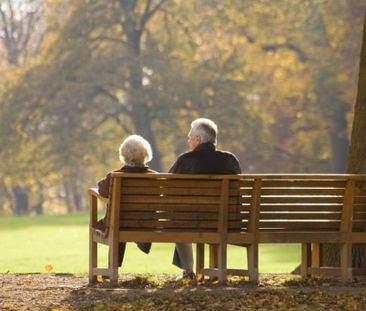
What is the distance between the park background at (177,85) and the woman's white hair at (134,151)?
37704mm

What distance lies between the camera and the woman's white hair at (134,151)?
434 inches

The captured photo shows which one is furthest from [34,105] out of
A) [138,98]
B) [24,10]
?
[24,10]

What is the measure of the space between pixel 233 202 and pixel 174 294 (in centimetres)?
119

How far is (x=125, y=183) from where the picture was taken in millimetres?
10367

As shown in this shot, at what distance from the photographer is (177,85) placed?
172 ft

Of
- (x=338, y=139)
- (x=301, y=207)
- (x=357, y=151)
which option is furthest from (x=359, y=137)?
(x=338, y=139)

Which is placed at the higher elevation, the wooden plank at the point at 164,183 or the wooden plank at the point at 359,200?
the wooden plank at the point at 164,183

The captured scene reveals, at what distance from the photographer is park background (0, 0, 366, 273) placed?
51719 millimetres

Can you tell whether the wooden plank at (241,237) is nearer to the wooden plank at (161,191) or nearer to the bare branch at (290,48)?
the wooden plank at (161,191)

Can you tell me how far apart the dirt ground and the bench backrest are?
0.48m

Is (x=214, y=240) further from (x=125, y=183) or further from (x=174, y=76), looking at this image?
(x=174, y=76)

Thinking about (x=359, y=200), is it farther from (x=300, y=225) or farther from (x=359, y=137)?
(x=359, y=137)

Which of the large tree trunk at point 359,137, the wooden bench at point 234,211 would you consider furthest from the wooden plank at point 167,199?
Answer: the large tree trunk at point 359,137

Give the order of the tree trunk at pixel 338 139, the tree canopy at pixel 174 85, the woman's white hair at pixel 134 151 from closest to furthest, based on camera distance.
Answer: the woman's white hair at pixel 134 151
the tree trunk at pixel 338 139
the tree canopy at pixel 174 85
